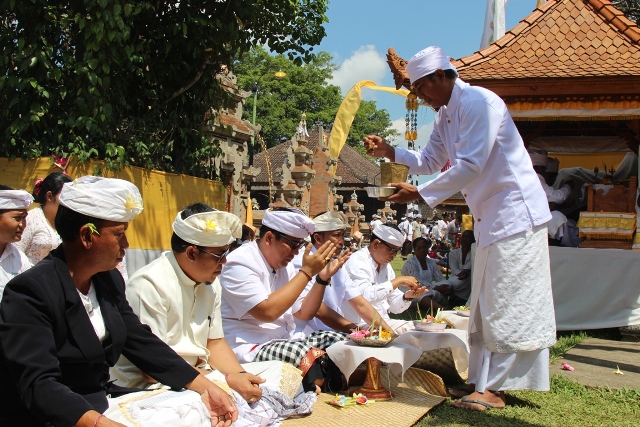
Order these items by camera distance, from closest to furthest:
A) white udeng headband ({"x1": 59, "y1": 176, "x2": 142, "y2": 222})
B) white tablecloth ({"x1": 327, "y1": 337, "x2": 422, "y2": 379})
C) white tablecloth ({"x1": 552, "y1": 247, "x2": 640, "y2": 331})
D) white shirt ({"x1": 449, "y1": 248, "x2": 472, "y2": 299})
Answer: white udeng headband ({"x1": 59, "y1": 176, "x2": 142, "y2": 222}) < white tablecloth ({"x1": 327, "y1": 337, "x2": 422, "y2": 379}) < white tablecloth ({"x1": 552, "y1": 247, "x2": 640, "y2": 331}) < white shirt ({"x1": 449, "y1": 248, "x2": 472, "y2": 299})

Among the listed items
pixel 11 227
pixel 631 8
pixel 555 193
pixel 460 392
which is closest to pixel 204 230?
pixel 11 227

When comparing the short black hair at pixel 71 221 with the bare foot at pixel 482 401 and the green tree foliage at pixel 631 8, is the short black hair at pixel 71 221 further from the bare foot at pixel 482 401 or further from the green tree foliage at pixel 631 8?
the green tree foliage at pixel 631 8

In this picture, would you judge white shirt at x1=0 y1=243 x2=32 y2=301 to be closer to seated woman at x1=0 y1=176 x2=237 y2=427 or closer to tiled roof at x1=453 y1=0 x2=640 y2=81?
seated woman at x1=0 y1=176 x2=237 y2=427

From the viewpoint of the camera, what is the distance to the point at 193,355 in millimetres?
3438

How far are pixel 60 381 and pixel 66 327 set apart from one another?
0.64 feet

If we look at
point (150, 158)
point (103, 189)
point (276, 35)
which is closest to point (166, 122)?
point (150, 158)

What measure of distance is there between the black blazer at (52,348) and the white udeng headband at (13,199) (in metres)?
1.82

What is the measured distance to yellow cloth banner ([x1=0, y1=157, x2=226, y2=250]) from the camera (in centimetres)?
720

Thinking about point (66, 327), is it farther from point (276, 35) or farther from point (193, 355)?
point (276, 35)

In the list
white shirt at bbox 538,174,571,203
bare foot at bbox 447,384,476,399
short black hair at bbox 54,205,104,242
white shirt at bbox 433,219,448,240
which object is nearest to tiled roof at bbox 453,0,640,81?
white shirt at bbox 538,174,571,203

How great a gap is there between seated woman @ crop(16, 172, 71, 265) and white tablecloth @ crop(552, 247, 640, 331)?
17.9 feet

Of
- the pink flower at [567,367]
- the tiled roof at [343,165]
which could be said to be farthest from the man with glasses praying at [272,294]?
the tiled roof at [343,165]

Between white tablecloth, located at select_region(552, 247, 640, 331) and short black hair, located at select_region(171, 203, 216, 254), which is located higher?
short black hair, located at select_region(171, 203, 216, 254)

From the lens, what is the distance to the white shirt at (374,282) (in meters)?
5.61
